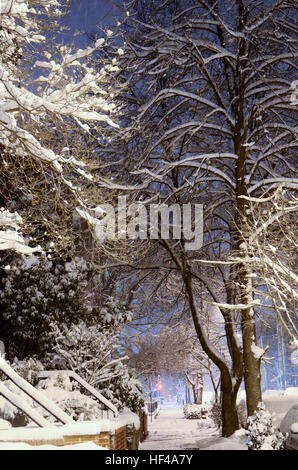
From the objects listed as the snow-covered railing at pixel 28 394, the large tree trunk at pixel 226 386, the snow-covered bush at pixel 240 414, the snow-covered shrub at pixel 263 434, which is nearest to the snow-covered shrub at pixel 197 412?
the snow-covered bush at pixel 240 414

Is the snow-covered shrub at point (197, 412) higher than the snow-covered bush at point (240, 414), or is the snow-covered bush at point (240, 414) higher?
the snow-covered bush at point (240, 414)

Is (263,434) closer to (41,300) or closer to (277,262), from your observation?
(277,262)

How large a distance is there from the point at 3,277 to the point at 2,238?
8.95m

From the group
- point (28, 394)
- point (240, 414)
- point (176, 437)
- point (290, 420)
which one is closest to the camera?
point (28, 394)

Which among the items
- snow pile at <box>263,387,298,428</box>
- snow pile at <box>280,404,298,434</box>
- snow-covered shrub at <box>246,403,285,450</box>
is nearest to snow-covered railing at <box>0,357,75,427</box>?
snow-covered shrub at <box>246,403,285,450</box>

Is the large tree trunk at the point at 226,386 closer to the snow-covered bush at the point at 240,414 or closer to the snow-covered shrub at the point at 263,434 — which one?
the snow-covered shrub at the point at 263,434

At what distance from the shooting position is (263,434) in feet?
36.4

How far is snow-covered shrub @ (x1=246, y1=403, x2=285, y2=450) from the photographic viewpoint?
11016 mm

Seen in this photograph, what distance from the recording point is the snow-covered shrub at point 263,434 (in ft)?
36.1

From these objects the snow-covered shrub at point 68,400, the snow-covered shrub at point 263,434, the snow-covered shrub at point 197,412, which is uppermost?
the snow-covered shrub at point 68,400

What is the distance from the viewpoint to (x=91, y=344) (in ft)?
45.7

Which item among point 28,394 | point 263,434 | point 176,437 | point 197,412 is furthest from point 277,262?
point 197,412

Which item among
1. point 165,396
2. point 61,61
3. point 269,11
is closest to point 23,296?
point 61,61

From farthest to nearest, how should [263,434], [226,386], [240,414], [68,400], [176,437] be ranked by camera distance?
[240,414], [176,437], [226,386], [263,434], [68,400]
